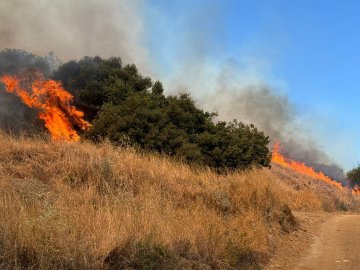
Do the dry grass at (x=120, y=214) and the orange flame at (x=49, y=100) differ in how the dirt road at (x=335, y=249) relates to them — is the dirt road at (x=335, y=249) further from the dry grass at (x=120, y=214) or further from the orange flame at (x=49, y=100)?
the orange flame at (x=49, y=100)

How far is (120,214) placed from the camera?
16.6ft

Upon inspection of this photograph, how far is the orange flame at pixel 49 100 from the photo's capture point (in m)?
20.7

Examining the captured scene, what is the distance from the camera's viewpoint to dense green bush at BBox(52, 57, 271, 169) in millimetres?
15359

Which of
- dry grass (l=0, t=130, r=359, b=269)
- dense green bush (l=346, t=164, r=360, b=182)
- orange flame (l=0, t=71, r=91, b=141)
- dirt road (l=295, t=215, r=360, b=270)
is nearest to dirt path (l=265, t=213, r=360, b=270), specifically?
dirt road (l=295, t=215, r=360, b=270)

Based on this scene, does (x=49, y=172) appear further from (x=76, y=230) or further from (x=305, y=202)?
(x=305, y=202)

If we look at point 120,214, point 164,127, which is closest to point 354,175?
→ point 164,127

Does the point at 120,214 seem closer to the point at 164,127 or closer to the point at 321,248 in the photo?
the point at 321,248

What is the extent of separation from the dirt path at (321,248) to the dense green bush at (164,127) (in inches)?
269

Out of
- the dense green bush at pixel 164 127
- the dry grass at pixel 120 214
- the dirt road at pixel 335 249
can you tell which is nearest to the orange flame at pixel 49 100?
the dense green bush at pixel 164 127

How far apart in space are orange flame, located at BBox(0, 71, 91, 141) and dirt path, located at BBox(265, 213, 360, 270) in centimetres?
1506

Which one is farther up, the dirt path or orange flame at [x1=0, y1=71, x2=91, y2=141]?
orange flame at [x1=0, y1=71, x2=91, y2=141]

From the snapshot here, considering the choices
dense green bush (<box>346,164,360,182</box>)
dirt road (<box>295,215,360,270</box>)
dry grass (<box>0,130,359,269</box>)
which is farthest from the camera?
dense green bush (<box>346,164,360,182</box>)

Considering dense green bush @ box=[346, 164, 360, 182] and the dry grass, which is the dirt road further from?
dense green bush @ box=[346, 164, 360, 182]

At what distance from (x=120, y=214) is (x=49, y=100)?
19.9m
